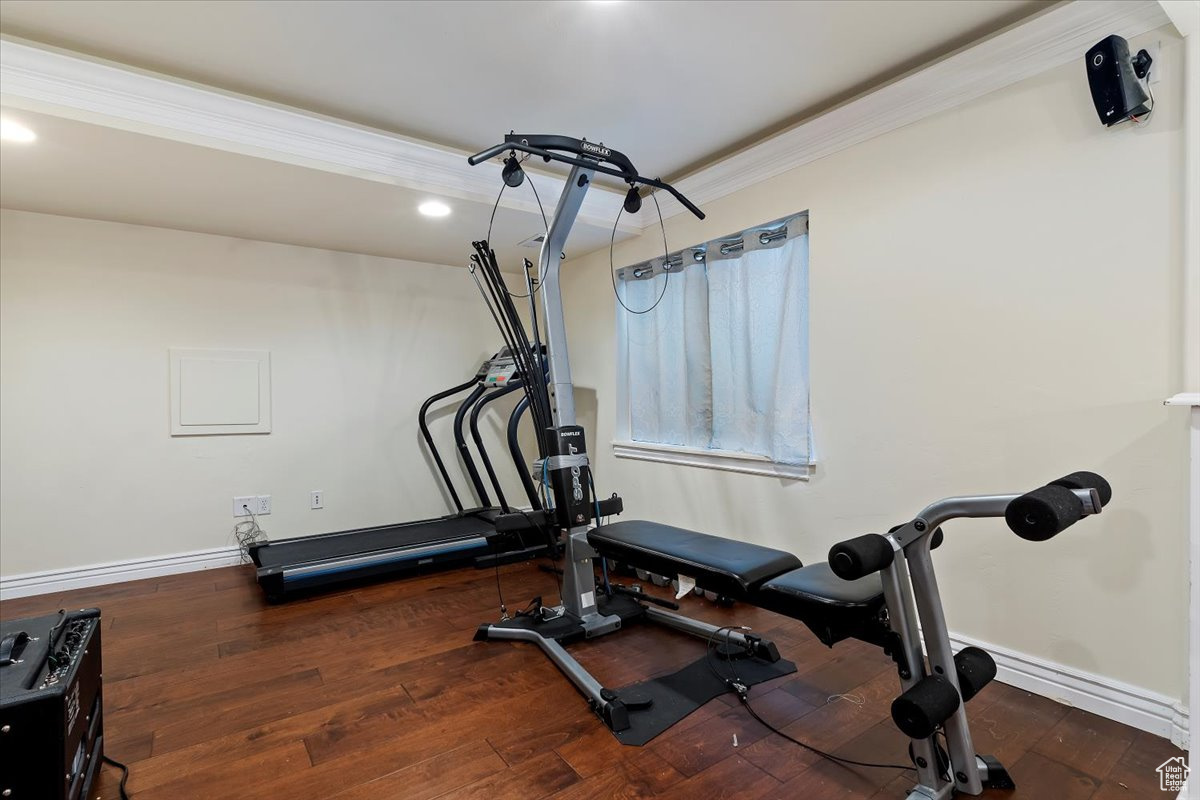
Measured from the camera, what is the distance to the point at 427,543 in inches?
130

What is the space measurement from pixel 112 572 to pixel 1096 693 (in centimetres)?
451

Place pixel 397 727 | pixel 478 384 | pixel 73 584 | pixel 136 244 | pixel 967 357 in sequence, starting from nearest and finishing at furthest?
pixel 397 727 → pixel 967 357 → pixel 73 584 → pixel 136 244 → pixel 478 384

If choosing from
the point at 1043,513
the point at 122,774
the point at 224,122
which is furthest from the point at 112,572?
the point at 1043,513

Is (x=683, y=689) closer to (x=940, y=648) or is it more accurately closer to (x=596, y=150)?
(x=940, y=648)

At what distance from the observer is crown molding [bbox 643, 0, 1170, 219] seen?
1.71 meters

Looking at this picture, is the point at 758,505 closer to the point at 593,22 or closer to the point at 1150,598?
the point at 1150,598

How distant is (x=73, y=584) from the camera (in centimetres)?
305

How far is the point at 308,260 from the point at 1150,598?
4434 millimetres

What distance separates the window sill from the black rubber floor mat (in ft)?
2.88

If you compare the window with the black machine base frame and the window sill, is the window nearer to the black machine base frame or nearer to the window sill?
the window sill

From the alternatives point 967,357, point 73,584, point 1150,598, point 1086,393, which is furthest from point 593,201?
point 73,584

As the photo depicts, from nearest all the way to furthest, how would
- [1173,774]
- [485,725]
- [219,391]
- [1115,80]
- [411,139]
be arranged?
[1173,774] → [1115,80] → [485,725] → [411,139] → [219,391]

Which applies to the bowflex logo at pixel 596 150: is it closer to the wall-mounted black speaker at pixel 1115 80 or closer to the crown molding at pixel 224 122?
the crown molding at pixel 224 122

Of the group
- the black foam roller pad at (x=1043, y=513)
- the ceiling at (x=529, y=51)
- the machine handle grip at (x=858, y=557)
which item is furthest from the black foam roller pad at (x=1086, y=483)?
the ceiling at (x=529, y=51)
